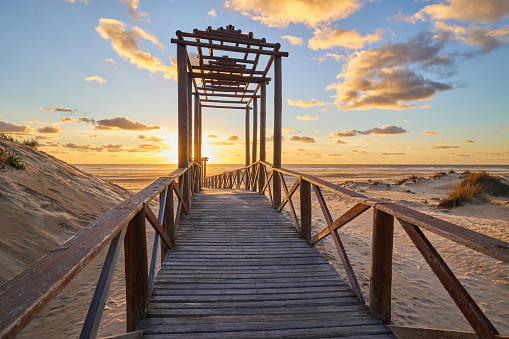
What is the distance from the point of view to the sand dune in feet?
12.4

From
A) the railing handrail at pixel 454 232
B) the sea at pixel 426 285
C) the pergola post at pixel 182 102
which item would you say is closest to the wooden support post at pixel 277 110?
the sea at pixel 426 285

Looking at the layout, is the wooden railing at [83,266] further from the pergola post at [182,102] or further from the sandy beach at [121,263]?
the pergola post at [182,102]

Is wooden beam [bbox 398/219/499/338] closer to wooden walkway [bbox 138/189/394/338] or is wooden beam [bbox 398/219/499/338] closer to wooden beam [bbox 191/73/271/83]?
wooden walkway [bbox 138/189/394/338]

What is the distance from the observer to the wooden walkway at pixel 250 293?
6.36 feet

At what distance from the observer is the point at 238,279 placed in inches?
108

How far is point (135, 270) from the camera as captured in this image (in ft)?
6.42

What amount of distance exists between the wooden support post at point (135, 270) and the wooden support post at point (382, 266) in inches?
78.7

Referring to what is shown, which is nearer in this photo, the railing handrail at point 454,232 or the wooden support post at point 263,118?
the railing handrail at point 454,232

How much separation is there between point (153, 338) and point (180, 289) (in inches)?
26.8

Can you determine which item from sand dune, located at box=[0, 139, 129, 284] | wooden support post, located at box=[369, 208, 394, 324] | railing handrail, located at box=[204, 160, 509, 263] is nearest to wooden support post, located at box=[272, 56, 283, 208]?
railing handrail, located at box=[204, 160, 509, 263]

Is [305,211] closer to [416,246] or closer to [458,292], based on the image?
[416,246]

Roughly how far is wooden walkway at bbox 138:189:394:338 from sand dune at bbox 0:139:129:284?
7.81 ft

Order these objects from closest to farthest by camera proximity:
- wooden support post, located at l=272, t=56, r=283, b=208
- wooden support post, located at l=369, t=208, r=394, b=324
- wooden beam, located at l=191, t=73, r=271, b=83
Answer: wooden support post, located at l=369, t=208, r=394, b=324 < wooden support post, located at l=272, t=56, r=283, b=208 < wooden beam, located at l=191, t=73, r=271, b=83

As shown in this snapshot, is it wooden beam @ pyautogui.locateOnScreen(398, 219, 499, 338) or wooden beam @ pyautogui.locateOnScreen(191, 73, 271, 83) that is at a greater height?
wooden beam @ pyautogui.locateOnScreen(191, 73, 271, 83)
